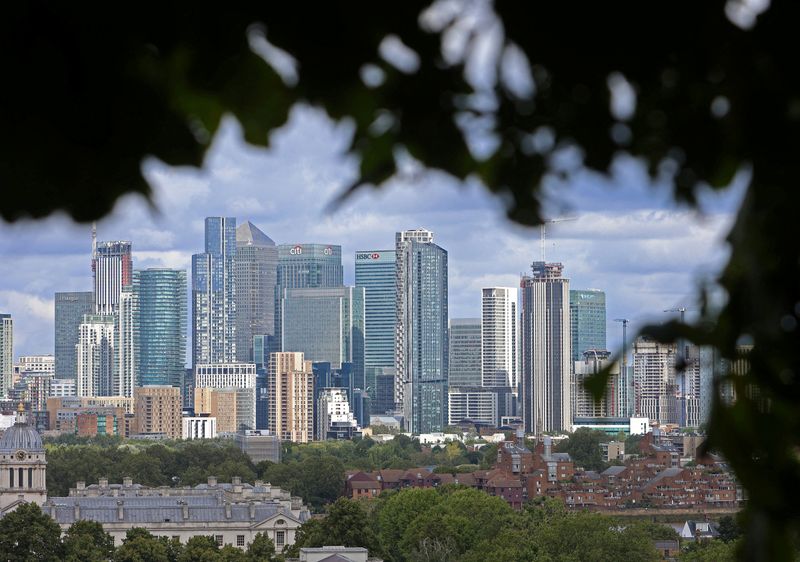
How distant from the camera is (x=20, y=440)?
6366cm

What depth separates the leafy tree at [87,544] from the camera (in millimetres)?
43969

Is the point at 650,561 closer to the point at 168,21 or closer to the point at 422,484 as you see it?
the point at 422,484

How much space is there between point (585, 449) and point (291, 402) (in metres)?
62.4

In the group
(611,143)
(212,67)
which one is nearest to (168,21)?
(212,67)

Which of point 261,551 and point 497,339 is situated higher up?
point 497,339

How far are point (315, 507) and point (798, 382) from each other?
7942 cm

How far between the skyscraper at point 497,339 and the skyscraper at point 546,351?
34179 millimetres

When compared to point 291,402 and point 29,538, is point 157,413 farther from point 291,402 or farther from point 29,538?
point 29,538

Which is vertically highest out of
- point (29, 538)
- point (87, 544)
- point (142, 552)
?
point (29, 538)

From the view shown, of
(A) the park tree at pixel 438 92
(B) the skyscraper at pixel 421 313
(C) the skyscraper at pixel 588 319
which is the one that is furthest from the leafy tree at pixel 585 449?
(A) the park tree at pixel 438 92

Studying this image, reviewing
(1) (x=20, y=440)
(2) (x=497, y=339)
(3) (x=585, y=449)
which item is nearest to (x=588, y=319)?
(2) (x=497, y=339)

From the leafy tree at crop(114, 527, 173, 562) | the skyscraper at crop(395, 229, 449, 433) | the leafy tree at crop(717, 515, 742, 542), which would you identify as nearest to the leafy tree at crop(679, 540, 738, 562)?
the leafy tree at crop(717, 515, 742, 542)

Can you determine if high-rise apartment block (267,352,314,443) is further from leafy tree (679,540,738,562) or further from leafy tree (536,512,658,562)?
leafy tree (679,540,738,562)

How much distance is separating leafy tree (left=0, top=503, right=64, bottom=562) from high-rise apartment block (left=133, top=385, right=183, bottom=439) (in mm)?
114292
